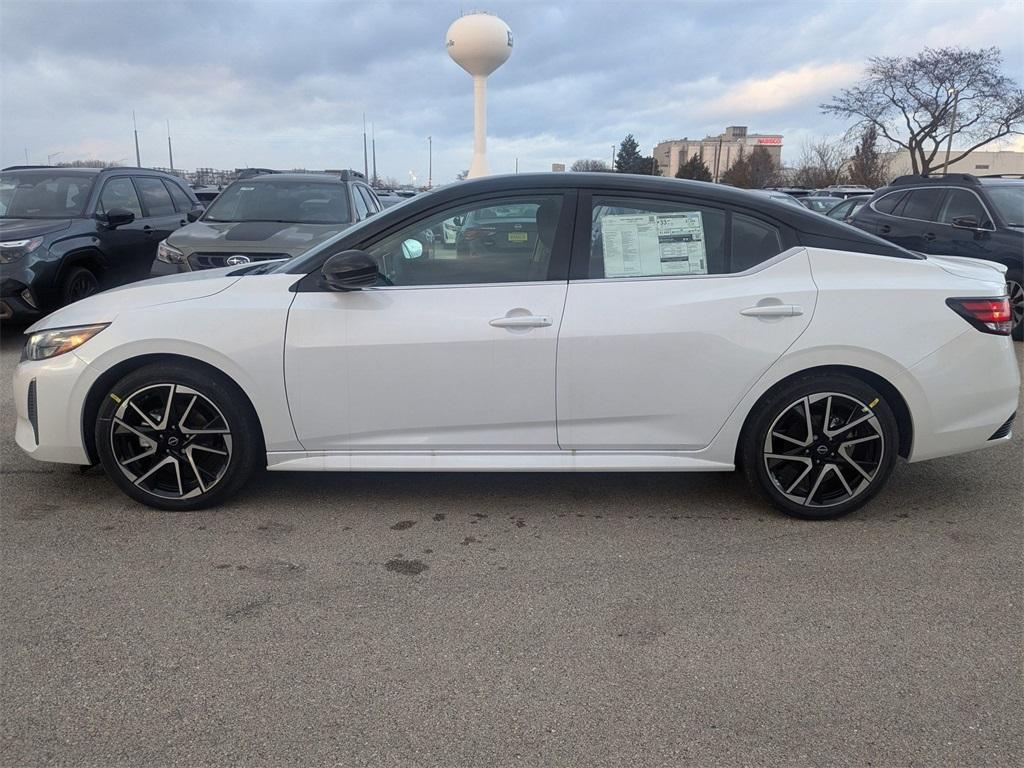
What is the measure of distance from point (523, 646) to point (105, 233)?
7.56 m

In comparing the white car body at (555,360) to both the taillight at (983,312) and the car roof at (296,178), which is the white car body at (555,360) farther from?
the car roof at (296,178)

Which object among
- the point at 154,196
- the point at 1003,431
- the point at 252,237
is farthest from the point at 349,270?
the point at 154,196

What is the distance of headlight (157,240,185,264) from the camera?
23.2ft

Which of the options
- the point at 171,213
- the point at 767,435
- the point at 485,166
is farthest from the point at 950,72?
the point at 767,435

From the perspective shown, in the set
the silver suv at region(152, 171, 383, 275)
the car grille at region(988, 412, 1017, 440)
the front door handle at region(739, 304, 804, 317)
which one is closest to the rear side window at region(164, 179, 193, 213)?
the silver suv at region(152, 171, 383, 275)

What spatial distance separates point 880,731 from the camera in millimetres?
2297

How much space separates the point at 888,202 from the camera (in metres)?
10.1

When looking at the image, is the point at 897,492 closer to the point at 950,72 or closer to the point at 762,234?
the point at 762,234

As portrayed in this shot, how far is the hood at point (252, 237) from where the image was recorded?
7008 mm

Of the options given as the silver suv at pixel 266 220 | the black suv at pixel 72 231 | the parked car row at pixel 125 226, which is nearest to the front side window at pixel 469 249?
the silver suv at pixel 266 220

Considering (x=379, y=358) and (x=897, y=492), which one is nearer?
(x=379, y=358)

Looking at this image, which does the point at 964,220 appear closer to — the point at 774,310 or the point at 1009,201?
the point at 1009,201

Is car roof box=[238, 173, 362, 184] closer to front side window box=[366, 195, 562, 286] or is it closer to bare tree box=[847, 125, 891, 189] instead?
front side window box=[366, 195, 562, 286]

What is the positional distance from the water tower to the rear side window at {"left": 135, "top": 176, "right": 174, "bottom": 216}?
105ft
